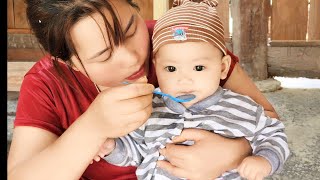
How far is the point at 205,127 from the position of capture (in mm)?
1021

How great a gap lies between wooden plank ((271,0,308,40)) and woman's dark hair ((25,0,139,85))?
2242 mm

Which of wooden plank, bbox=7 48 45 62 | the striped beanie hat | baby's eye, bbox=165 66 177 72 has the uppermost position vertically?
the striped beanie hat

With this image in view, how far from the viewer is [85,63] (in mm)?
1016

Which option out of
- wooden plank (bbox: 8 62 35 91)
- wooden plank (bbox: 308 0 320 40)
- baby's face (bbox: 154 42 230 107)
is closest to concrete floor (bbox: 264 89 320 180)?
wooden plank (bbox: 308 0 320 40)

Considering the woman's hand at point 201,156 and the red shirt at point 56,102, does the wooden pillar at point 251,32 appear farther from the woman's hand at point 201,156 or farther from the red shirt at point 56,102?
the woman's hand at point 201,156

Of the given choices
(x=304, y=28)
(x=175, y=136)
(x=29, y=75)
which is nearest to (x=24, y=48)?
(x=304, y=28)

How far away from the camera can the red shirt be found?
103 centimetres

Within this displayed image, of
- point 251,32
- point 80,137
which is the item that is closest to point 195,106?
point 80,137

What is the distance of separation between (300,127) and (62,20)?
5.74ft

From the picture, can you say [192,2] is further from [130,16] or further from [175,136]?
[175,136]

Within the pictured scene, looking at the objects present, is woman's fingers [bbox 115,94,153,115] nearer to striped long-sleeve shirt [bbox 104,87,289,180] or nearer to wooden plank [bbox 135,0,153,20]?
striped long-sleeve shirt [bbox 104,87,289,180]

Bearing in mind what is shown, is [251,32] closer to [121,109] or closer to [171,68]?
[171,68]

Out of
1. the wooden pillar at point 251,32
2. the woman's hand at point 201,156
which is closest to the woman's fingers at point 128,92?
the woman's hand at point 201,156

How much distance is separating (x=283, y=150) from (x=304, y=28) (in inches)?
91.1
